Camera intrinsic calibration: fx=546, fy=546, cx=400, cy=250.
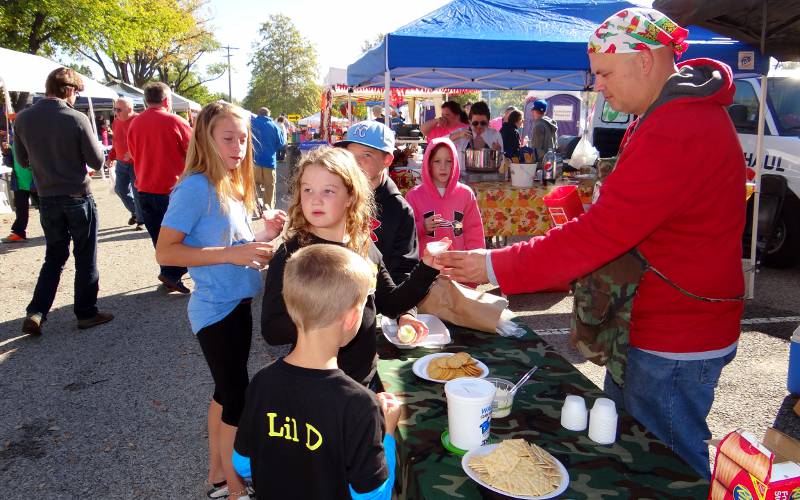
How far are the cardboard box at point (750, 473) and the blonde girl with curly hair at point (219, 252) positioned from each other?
5.94 feet

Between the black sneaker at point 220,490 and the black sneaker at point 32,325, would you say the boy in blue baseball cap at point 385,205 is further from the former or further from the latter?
the black sneaker at point 32,325

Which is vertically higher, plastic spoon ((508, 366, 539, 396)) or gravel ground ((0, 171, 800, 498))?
Answer: plastic spoon ((508, 366, 539, 396))

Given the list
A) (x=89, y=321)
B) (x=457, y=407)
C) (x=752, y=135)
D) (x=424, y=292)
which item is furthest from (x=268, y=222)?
(x=752, y=135)

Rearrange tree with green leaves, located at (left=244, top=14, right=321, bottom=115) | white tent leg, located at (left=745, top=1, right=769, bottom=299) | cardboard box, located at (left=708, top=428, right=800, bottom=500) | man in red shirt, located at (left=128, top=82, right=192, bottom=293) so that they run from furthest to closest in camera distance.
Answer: tree with green leaves, located at (left=244, top=14, right=321, bottom=115) → man in red shirt, located at (left=128, top=82, right=192, bottom=293) → white tent leg, located at (left=745, top=1, right=769, bottom=299) → cardboard box, located at (left=708, top=428, right=800, bottom=500)

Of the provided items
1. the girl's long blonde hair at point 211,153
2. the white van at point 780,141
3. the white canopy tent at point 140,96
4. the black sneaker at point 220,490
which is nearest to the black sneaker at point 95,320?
the black sneaker at point 220,490

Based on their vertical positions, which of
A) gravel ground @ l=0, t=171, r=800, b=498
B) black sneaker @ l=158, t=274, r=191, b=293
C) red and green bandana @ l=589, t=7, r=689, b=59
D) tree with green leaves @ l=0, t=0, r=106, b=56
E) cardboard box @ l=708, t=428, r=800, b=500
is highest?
tree with green leaves @ l=0, t=0, r=106, b=56

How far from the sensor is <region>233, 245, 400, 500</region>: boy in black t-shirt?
1418 mm

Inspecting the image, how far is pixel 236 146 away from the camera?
2604 mm

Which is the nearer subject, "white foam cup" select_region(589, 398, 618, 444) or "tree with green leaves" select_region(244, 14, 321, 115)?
"white foam cup" select_region(589, 398, 618, 444)

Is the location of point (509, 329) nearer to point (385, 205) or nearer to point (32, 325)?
point (385, 205)

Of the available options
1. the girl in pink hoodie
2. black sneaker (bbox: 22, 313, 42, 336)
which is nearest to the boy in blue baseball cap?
the girl in pink hoodie

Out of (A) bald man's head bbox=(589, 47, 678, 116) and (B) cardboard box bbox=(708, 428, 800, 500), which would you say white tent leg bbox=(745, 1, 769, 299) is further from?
(B) cardboard box bbox=(708, 428, 800, 500)

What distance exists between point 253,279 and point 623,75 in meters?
1.84

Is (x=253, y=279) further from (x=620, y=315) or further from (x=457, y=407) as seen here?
(x=620, y=315)
